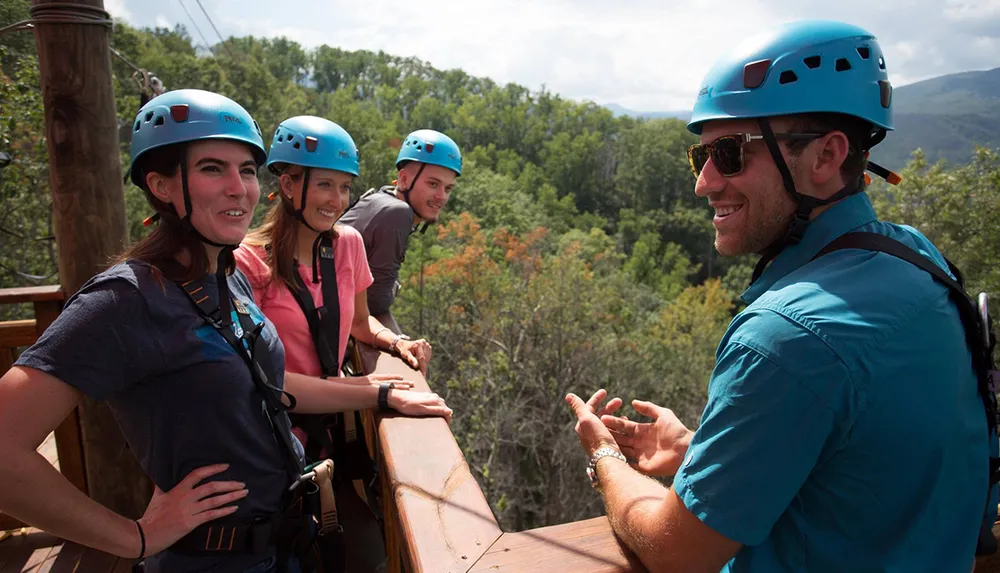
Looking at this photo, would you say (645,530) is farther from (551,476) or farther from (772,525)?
(551,476)

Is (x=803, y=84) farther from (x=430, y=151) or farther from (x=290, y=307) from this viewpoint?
(x=430, y=151)

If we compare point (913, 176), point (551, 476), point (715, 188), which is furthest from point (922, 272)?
point (913, 176)

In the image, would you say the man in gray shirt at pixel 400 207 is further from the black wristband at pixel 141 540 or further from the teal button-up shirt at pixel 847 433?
the teal button-up shirt at pixel 847 433

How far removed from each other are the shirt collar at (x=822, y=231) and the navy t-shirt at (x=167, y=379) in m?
1.51

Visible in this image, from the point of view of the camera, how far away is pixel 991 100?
104 ft

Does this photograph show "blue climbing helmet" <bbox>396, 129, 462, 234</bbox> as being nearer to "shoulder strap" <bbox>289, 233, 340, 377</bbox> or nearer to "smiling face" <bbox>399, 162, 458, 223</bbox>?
"smiling face" <bbox>399, 162, 458, 223</bbox>

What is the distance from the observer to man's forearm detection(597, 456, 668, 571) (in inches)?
53.3

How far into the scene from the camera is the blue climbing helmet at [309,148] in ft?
9.99

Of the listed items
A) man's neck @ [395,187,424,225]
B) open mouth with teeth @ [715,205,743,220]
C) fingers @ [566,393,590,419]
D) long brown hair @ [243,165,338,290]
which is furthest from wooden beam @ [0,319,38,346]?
open mouth with teeth @ [715,205,743,220]

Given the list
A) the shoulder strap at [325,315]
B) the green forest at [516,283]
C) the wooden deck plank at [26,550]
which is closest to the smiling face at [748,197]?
the shoulder strap at [325,315]

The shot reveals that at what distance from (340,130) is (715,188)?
7.28 ft

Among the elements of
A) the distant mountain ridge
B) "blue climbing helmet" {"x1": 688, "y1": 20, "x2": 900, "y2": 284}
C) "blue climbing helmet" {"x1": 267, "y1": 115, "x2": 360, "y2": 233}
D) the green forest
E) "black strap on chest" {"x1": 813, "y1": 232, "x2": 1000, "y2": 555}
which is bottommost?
the green forest

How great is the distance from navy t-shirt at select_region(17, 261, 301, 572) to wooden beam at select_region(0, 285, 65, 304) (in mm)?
1690

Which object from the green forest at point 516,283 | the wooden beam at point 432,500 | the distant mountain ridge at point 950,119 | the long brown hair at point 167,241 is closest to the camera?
the wooden beam at point 432,500
